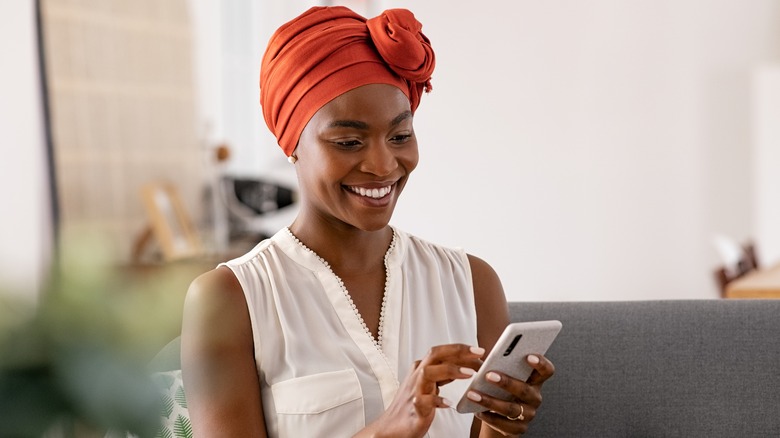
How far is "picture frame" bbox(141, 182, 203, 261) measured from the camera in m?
5.65

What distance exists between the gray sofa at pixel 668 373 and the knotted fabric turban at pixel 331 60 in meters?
0.69

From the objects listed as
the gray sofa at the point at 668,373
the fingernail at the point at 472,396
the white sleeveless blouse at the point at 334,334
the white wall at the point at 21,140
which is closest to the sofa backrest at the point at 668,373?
the gray sofa at the point at 668,373

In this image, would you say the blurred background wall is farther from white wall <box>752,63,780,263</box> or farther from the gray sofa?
the gray sofa

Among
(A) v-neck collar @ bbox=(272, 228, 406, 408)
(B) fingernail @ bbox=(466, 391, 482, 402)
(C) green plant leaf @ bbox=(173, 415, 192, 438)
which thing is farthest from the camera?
(C) green plant leaf @ bbox=(173, 415, 192, 438)

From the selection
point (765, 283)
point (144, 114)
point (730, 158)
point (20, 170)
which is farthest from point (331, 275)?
point (730, 158)

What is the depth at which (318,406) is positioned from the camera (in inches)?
64.2

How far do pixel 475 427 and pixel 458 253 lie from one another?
315 millimetres

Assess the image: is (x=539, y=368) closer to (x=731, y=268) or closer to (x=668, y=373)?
(x=668, y=373)

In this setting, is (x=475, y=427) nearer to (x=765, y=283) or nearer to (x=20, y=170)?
(x=765, y=283)

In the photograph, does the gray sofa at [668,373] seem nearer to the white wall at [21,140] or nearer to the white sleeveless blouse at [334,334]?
the white sleeveless blouse at [334,334]

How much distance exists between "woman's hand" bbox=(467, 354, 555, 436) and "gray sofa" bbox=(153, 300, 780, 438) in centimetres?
50

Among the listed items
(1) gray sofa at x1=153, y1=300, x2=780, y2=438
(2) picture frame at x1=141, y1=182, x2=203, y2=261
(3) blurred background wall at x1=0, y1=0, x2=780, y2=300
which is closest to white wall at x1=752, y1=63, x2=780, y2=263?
(3) blurred background wall at x1=0, y1=0, x2=780, y2=300

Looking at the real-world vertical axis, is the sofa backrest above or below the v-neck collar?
below

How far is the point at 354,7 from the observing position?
7.46 meters
